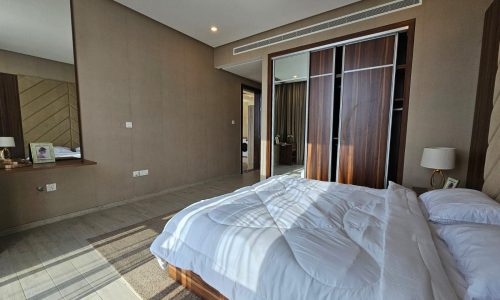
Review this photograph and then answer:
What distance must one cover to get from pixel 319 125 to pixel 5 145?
160 inches

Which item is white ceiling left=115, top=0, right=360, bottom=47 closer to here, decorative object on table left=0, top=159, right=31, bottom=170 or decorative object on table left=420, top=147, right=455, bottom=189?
decorative object on table left=420, top=147, right=455, bottom=189

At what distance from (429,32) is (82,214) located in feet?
16.9

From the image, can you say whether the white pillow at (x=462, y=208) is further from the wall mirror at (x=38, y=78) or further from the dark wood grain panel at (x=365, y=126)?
the wall mirror at (x=38, y=78)

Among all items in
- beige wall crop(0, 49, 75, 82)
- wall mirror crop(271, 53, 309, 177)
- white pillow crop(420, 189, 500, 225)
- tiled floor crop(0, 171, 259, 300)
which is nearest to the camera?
white pillow crop(420, 189, 500, 225)

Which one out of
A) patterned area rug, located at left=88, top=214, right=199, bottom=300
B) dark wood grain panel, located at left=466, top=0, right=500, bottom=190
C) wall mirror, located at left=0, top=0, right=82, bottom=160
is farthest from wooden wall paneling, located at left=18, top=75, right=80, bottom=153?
dark wood grain panel, located at left=466, top=0, right=500, bottom=190

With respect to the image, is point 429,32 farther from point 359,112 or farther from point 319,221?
point 319,221

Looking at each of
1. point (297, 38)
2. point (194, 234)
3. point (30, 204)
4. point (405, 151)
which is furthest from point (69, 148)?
point (405, 151)

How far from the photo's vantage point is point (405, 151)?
2873 millimetres

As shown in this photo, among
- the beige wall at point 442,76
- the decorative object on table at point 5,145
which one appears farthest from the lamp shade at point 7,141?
the beige wall at point 442,76

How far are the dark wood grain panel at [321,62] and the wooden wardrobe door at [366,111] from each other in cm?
24

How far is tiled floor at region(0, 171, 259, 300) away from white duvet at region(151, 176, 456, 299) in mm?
602

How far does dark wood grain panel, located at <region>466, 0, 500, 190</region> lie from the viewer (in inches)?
80.5

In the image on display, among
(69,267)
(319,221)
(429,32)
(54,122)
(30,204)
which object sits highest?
(429,32)

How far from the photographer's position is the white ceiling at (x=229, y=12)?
3.08 meters
